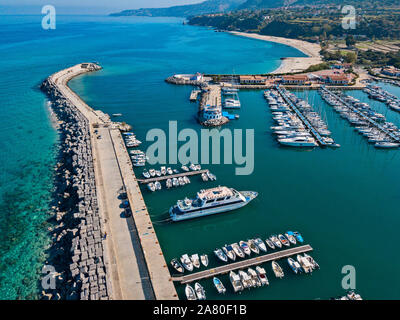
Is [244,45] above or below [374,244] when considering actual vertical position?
above

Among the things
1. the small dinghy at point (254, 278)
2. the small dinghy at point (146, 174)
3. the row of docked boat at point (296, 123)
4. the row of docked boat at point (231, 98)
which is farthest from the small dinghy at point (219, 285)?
the row of docked boat at point (231, 98)

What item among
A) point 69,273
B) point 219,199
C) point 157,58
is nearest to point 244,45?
point 157,58

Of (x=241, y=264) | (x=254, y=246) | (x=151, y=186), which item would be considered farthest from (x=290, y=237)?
(x=151, y=186)

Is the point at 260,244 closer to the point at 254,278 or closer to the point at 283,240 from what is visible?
the point at 283,240

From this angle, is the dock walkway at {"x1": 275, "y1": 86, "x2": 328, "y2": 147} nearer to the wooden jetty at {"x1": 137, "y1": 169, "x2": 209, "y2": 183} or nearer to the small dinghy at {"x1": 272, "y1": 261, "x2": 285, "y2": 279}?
the wooden jetty at {"x1": 137, "y1": 169, "x2": 209, "y2": 183}

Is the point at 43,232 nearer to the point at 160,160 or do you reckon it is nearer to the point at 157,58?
the point at 160,160

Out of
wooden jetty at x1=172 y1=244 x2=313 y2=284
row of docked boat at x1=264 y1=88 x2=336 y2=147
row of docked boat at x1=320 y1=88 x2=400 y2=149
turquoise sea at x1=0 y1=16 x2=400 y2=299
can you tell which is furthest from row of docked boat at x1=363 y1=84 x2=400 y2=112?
wooden jetty at x1=172 y1=244 x2=313 y2=284
